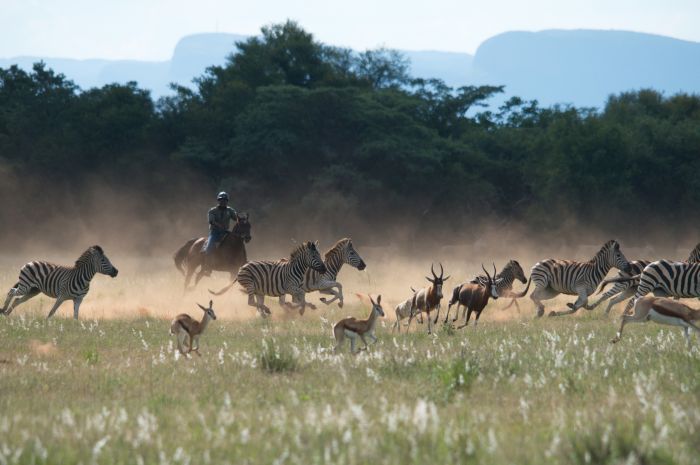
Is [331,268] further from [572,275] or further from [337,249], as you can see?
[572,275]

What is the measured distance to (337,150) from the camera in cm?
5959

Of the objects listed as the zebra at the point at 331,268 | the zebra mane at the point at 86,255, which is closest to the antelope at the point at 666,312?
the zebra at the point at 331,268

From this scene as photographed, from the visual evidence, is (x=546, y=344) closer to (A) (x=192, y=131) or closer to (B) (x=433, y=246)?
(B) (x=433, y=246)

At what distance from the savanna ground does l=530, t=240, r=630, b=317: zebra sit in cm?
499

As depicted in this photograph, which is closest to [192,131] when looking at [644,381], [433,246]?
[433,246]

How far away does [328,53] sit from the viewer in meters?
68.8

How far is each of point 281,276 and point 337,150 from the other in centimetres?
3707

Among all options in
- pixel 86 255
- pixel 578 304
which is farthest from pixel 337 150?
pixel 578 304

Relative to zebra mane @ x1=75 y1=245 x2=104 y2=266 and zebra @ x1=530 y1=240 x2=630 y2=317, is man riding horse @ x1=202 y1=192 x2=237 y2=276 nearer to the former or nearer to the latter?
zebra mane @ x1=75 y1=245 x2=104 y2=266

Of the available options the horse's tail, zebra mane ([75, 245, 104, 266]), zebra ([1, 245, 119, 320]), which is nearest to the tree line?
the horse's tail

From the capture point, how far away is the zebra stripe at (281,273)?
2281cm

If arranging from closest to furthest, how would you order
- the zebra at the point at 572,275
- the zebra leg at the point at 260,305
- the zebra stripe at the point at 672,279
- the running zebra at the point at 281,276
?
the zebra stripe at the point at 672,279 < the zebra leg at the point at 260,305 < the running zebra at the point at 281,276 < the zebra at the point at 572,275

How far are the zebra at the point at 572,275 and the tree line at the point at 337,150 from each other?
98.3 feet

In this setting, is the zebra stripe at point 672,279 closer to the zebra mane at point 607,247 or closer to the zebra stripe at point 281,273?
the zebra mane at point 607,247
